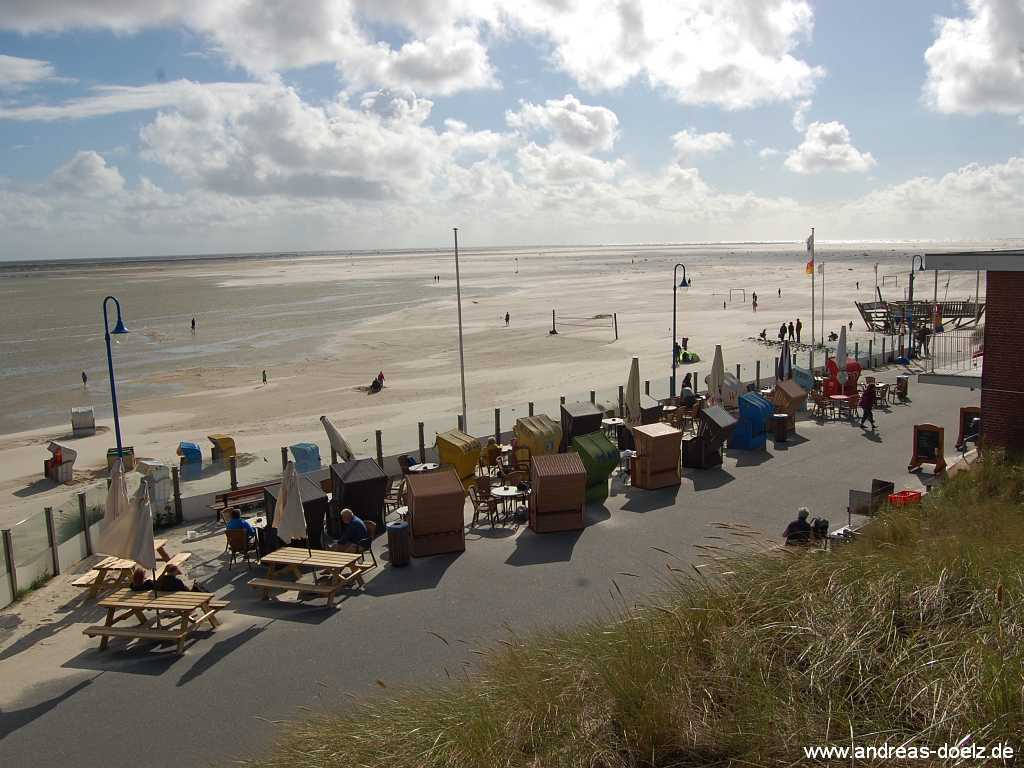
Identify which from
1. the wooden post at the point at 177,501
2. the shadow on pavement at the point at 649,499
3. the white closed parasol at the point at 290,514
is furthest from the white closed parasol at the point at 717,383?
the wooden post at the point at 177,501

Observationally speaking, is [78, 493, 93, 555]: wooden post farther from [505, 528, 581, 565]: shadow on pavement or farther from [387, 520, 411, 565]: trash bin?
[505, 528, 581, 565]: shadow on pavement

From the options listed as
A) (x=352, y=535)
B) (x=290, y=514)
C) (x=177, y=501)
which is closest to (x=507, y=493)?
(x=352, y=535)

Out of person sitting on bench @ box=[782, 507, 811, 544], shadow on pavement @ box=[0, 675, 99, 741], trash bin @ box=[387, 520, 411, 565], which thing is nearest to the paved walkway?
shadow on pavement @ box=[0, 675, 99, 741]

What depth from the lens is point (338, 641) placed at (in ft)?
32.2

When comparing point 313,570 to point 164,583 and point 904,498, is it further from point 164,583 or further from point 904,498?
point 904,498

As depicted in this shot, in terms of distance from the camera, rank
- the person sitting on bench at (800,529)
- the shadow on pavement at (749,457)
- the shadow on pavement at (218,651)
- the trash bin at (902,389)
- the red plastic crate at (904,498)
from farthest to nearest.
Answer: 1. the trash bin at (902,389)
2. the shadow on pavement at (749,457)
3. the red plastic crate at (904,498)
4. the person sitting on bench at (800,529)
5. the shadow on pavement at (218,651)

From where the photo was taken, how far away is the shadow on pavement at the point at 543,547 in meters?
12.4

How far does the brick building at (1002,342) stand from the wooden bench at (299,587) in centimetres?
1061

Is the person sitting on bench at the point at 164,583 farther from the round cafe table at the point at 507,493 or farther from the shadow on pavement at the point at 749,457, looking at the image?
the shadow on pavement at the point at 749,457

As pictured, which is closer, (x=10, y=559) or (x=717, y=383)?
(x=10, y=559)

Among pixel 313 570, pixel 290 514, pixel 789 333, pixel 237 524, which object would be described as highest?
pixel 290 514

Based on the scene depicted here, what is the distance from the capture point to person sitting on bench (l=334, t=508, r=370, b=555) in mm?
12430

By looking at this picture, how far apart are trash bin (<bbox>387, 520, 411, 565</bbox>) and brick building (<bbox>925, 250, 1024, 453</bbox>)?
949 centimetres

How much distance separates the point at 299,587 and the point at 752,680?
23.1 feet
